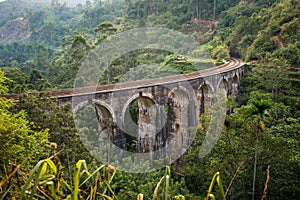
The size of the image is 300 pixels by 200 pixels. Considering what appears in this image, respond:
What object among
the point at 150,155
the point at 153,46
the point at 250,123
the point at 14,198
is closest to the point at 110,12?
the point at 153,46

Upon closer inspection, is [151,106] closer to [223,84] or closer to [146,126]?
[146,126]

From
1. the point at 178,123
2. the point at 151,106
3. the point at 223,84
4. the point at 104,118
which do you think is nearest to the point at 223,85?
the point at 223,84

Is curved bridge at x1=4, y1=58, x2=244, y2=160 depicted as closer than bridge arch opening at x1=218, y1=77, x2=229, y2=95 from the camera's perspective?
Yes

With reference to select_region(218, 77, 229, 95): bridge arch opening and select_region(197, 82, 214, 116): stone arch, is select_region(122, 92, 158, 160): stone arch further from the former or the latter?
select_region(218, 77, 229, 95): bridge arch opening

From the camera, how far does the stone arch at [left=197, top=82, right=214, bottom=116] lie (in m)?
20.8

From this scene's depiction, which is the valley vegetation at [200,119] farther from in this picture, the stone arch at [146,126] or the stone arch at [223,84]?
the stone arch at [146,126]

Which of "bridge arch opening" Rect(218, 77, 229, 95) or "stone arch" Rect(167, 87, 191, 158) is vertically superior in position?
"bridge arch opening" Rect(218, 77, 229, 95)

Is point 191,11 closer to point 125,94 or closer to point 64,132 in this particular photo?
point 125,94

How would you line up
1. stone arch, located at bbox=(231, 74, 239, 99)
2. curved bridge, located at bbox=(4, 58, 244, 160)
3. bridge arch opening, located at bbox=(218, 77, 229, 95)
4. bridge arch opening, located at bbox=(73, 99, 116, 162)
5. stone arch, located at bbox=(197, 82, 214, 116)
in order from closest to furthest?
bridge arch opening, located at bbox=(73, 99, 116, 162) < curved bridge, located at bbox=(4, 58, 244, 160) < stone arch, located at bbox=(197, 82, 214, 116) < bridge arch opening, located at bbox=(218, 77, 229, 95) < stone arch, located at bbox=(231, 74, 239, 99)

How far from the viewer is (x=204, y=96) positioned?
848 inches

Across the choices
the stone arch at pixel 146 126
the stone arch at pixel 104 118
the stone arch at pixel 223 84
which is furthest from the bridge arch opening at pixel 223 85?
the stone arch at pixel 104 118

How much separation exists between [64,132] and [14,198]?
834 cm

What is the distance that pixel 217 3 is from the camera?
1957 inches

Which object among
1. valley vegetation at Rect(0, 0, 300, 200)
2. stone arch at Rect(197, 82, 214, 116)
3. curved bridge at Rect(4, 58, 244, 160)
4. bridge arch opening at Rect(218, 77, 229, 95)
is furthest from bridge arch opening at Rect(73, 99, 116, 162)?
bridge arch opening at Rect(218, 77, 229, 95)
